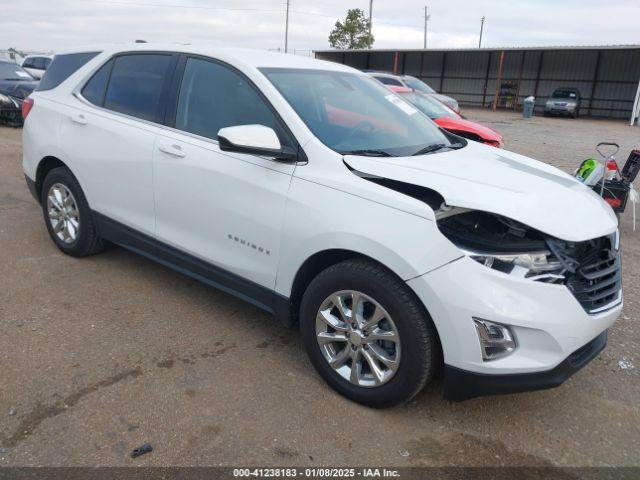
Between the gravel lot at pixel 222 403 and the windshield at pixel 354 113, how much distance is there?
4.50 feet

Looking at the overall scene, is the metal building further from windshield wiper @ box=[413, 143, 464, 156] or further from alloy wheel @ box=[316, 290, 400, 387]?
alloy wheel @ box=[316, 290, 400, 387]

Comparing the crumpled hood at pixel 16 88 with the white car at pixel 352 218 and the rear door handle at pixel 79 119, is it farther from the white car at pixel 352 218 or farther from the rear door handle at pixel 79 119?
the white car at pixel 352 218

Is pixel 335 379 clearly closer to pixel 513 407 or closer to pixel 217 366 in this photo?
pixel 217 366

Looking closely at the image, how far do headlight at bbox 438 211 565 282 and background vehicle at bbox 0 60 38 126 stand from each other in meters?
13.1

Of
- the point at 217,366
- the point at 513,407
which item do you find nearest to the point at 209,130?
the point at 217,366

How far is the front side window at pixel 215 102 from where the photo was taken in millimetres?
3162

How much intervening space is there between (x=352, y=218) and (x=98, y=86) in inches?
107

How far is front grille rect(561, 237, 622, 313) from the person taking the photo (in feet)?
8.13

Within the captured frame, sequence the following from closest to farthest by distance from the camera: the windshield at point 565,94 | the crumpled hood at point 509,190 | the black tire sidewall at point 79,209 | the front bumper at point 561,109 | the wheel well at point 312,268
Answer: the crumpled hood at point 509,190 < the wheel well at point 312,268 < the black tire sidewall at point 79,209 < the front bumper at point 561,109 < the windshield at point 565,94

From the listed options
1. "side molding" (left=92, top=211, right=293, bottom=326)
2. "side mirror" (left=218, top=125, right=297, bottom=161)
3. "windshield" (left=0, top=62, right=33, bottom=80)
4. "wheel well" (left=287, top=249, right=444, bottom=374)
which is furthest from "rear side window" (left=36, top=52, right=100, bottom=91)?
"windshield" (left=0, top=62, right=33, bottom=80)

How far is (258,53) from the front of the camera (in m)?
3.63

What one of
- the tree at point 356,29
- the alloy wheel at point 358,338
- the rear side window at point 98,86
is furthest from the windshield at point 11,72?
the tree at point 356,29

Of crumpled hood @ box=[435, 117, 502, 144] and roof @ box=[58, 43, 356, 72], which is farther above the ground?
roof @ box=[58, 43, 356, 72]

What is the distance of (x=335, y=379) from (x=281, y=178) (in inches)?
44.7
